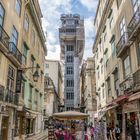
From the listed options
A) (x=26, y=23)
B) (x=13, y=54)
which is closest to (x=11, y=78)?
(x=13, y=54)

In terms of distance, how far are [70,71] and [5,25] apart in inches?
2581

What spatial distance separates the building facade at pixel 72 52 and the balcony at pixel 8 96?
59111 millimetres

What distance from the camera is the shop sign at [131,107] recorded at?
529 inches

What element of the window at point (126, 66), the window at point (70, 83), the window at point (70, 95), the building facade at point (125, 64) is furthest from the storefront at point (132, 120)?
the window at point (70, 83)

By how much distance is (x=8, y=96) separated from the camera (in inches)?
647

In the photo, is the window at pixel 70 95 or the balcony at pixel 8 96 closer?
the balcony at pixel 8 96

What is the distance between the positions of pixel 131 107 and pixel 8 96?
9.16 metres

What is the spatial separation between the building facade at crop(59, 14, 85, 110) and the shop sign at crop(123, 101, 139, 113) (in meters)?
61.7

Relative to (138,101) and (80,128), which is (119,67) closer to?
(138,101)

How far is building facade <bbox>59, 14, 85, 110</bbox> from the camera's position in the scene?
255ft

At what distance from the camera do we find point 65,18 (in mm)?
88812

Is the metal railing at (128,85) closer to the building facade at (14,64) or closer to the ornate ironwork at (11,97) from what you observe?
the building facade at (14,64)

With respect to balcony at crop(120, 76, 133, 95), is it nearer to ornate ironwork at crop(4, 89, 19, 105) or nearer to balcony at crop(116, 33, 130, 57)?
balcony at crop(116, 33, 130, 57)

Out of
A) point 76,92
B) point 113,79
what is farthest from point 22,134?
point 76,92
